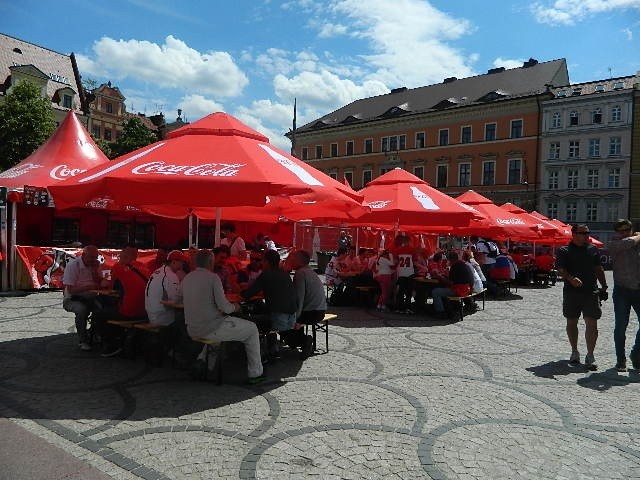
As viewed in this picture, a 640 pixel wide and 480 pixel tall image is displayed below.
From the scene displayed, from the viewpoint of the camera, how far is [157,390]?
541 cm

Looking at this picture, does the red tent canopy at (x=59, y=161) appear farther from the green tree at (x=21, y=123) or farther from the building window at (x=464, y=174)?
the building window at (x=464, y=174)

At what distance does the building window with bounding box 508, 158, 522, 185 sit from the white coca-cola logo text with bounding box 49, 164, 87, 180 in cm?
4421

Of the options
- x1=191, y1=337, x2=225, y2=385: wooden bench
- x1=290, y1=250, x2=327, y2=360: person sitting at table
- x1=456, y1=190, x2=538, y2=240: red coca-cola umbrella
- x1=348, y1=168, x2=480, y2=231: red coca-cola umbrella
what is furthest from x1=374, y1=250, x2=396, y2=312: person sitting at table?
x1=191, y1=337, x2=225, y2=385: wooden bench

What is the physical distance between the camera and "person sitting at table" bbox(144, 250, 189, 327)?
6.23 metres

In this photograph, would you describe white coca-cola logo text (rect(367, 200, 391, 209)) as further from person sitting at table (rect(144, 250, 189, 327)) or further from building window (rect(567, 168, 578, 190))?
building window (rect(567, 168, 578, 190))

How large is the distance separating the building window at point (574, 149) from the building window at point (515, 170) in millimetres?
4534

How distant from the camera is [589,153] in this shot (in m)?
46.3

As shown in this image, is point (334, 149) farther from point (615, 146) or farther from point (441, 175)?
point (615, 146)

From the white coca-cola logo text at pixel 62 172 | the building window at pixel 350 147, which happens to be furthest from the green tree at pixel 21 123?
the building window at pixel 350 147

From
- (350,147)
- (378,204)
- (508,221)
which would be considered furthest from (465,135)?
(378,204)

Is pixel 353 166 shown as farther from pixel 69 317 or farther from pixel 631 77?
pixel 69 317

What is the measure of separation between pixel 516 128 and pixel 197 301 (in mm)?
50190

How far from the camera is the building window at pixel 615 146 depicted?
147ft

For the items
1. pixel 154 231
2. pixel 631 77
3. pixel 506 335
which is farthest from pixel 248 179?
pixel 631 77
